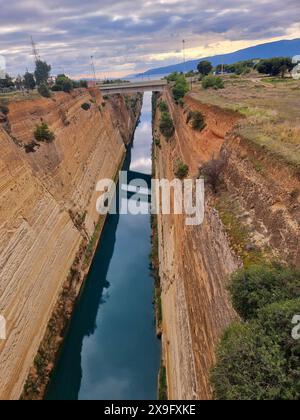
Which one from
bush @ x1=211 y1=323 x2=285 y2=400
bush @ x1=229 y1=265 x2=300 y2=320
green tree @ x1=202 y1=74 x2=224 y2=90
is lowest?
bush @ x1=211 y1=323 x2=285 y2=400

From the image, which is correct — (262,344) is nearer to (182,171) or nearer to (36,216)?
(182,171)

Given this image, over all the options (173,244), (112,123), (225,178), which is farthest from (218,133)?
(112,123)

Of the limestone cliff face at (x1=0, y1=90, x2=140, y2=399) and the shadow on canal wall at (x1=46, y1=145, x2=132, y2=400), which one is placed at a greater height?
the limestone cliff face at (x1=0, y1=90, x2=140, y2=399)

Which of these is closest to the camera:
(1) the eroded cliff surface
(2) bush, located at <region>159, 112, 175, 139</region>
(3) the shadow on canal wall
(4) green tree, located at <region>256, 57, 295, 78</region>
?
(1) the eroded cliff surface

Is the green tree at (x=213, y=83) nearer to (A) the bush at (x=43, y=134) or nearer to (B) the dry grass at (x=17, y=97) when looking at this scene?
(B) the dry grass at (x=17, y=97)

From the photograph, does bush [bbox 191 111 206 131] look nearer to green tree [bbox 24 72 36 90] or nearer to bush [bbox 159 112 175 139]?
bush [bbox 159 112 175 139]

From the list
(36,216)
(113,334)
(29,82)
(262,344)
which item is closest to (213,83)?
(36,216)

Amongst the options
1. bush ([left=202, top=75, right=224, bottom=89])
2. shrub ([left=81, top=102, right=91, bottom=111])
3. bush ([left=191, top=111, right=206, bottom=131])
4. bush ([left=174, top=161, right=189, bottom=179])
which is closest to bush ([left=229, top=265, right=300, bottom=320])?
bush ([left=174, top=161, right=189, bottom=179])

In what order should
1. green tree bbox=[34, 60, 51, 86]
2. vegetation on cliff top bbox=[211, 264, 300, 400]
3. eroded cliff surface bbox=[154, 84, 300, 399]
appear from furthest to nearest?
green tree bbox=[34, 60, 51, 86] → eroded cliff surface bbox=[154, 84, 300, 399] → vegetation on cliff top bbox=[211, 264, 300, 400]

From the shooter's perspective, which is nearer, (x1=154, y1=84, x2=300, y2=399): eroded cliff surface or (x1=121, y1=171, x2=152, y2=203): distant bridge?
(x1=154, y1=84, x2=300, y2=399): eroded cliff surface
